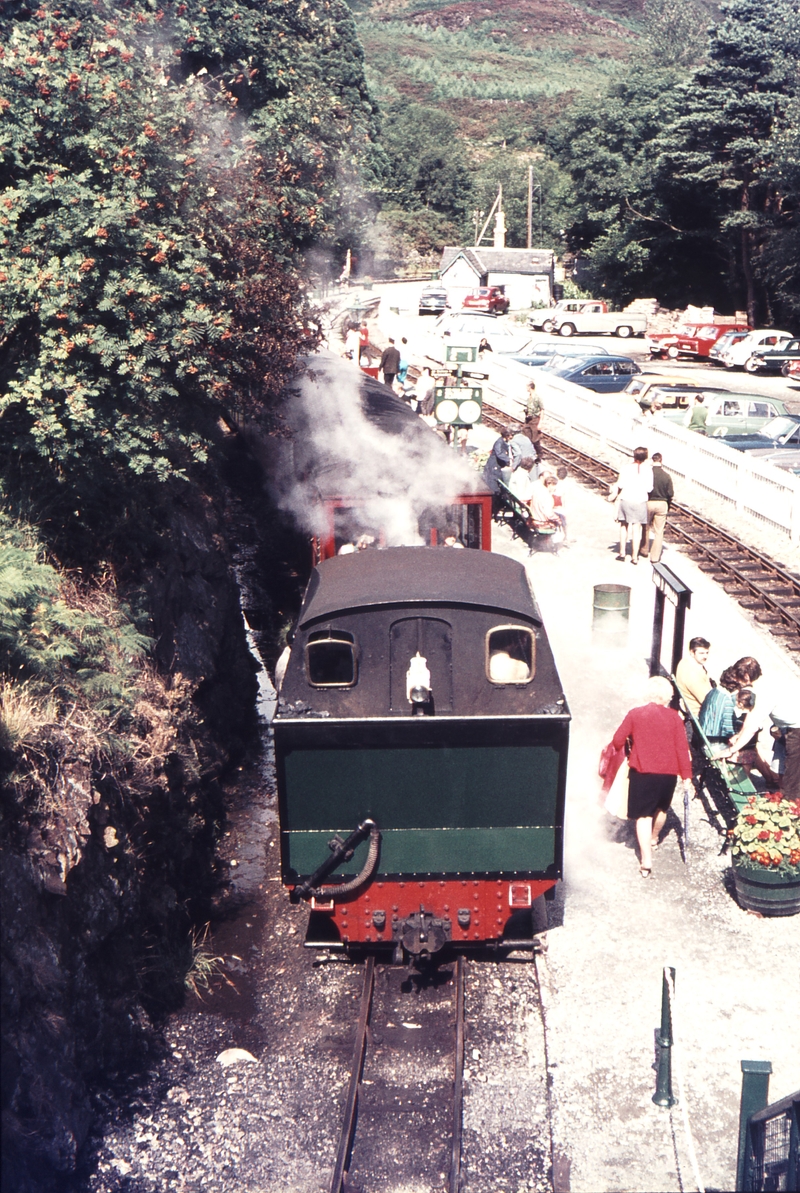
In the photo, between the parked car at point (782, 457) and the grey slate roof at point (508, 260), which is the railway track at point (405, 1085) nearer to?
the parked car at point (782, 457)

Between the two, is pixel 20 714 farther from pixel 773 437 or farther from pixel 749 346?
pixel 749 346

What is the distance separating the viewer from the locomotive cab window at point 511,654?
24.1ft

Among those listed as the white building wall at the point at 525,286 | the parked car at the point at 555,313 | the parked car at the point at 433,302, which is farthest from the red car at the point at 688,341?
the white building wall at the point at 525,286

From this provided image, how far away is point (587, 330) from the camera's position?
1989 inches

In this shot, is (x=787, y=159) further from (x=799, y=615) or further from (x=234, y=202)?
(x=234, y=202)

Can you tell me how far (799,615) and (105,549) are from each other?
363 inches

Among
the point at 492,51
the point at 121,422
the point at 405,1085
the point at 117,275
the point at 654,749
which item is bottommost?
the point at 405,1085

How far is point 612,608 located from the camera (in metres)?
13.3

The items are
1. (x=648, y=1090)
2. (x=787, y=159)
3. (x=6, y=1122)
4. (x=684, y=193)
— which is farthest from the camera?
(x=684, y=193)

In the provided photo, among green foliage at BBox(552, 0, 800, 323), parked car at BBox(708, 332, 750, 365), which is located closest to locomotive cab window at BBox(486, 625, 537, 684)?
parked car at BBox(708, 332, 750, 365)

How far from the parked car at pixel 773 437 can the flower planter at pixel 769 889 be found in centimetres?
1562

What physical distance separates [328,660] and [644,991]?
3302mm

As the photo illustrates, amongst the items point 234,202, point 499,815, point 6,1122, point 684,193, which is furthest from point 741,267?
point 6,1122

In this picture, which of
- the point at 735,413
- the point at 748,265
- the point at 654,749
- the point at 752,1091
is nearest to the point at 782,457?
the point at 735,413
